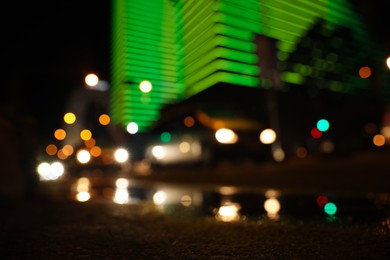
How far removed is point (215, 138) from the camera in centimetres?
1380

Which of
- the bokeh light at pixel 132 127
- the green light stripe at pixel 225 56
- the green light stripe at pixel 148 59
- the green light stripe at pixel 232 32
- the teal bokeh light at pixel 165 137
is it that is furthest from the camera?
the bokeh light at pixel 132 127

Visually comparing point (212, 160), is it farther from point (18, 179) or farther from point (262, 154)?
point (18, 179)

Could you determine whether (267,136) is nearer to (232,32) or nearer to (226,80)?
(226,80)

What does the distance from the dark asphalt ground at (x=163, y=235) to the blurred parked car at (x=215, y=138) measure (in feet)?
22.5

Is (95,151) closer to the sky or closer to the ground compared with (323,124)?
closer to the sky

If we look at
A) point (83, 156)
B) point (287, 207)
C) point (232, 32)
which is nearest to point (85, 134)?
point (83, 156)

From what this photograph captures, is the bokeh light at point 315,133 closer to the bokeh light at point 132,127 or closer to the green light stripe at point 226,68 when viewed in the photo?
the green light stripe at point 226,68

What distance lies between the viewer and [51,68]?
31.2ft

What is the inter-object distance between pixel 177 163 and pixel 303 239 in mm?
12067

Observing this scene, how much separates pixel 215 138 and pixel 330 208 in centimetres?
769

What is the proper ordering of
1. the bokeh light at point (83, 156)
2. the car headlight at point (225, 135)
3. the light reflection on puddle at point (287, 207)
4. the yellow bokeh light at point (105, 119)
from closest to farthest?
the light reflection on puddle at point (287, 207) < the car headlight at point (225, 135) < the bokeh light at point (83, 156) < the yellow bokeh light at point (105, 119)

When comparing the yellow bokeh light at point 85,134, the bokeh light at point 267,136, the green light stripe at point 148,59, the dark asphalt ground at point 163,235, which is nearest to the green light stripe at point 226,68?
the bokeh light at point 267,136

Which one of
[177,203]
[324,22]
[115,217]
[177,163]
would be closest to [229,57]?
[324,22]

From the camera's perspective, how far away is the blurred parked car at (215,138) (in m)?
13.9
